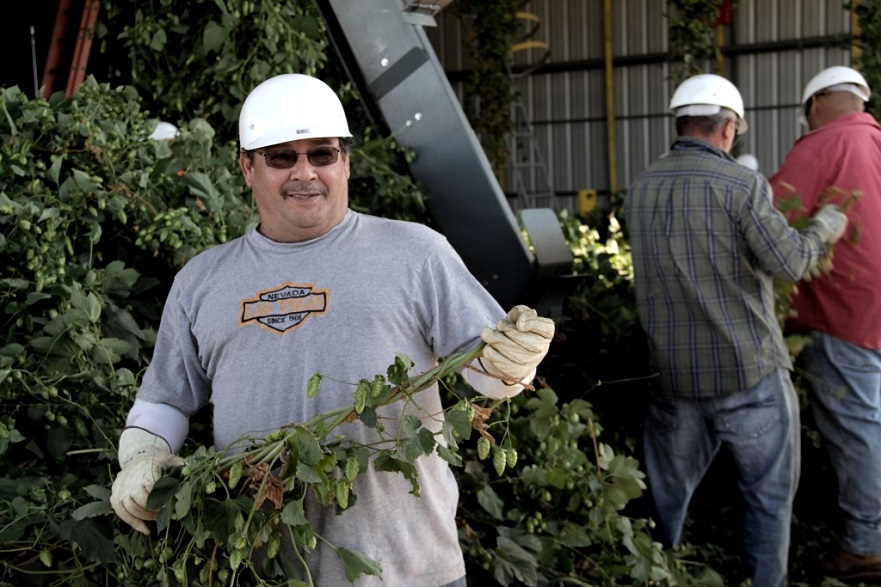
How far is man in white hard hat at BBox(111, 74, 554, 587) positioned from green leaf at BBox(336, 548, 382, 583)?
37 mm

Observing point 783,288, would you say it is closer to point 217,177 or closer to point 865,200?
point 865,200

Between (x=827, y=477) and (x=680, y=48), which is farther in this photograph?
(x=680, y=48)

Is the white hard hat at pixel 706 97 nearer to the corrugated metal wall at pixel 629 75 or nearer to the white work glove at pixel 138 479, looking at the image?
the white work glove at pixel 138 479

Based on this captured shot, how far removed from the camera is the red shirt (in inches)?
176

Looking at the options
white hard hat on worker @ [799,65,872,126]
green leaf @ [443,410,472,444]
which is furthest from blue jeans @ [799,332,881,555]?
green leaf @ [443,410,472,444]

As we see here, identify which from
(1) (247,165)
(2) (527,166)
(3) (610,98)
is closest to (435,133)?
(1) (247,165)

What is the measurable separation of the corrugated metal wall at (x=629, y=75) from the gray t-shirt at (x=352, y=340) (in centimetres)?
1427

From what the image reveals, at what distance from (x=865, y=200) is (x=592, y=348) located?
1320 millimetres

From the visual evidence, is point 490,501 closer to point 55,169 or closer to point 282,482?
point 282,482

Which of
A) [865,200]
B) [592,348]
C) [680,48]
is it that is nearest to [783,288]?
[865,200]

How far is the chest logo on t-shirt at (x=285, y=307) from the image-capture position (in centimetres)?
230

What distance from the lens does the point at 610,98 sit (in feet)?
56.7

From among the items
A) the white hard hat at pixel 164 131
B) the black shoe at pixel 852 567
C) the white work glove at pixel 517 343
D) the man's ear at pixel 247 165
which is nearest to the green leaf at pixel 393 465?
the white work glove at pixel 517 343

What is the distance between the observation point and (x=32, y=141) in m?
3.36
